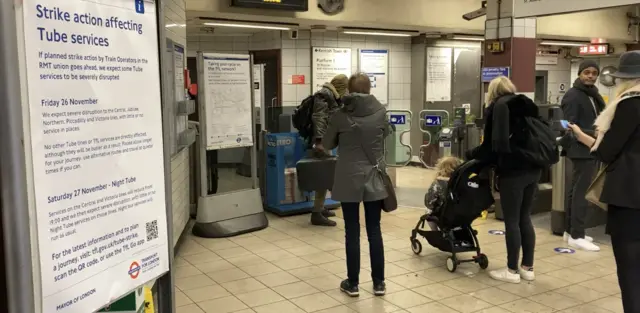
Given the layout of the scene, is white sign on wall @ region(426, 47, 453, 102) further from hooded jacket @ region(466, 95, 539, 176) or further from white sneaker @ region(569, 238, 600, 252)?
hooded jacket @ region(466, 95, 539, 176)

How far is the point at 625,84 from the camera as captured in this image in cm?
288

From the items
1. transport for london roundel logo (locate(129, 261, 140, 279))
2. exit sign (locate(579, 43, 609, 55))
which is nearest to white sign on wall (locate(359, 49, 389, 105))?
exit sign (locate(579, 43, 609, 55))

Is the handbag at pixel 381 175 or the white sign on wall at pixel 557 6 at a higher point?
the white sign on wall at pixel 557 6

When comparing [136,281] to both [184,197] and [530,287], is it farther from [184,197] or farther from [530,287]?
[184,197]

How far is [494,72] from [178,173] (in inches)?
152

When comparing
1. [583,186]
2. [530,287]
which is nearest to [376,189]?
[530,287]

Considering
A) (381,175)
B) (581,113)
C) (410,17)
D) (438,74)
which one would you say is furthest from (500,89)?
(438,74)

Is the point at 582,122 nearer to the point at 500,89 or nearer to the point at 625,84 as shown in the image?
the point at 500,89

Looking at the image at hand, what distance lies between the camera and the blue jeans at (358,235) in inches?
156

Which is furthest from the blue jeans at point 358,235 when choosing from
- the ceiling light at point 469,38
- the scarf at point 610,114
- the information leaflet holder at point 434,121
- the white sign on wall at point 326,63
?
the ceiling light at point 469,38

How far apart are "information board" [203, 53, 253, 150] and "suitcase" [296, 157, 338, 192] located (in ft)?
2.08

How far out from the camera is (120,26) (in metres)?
1.56

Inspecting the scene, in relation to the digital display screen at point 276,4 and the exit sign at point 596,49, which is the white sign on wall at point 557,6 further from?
the exit sign at point 596,49

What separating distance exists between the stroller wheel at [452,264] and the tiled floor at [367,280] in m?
0.04
